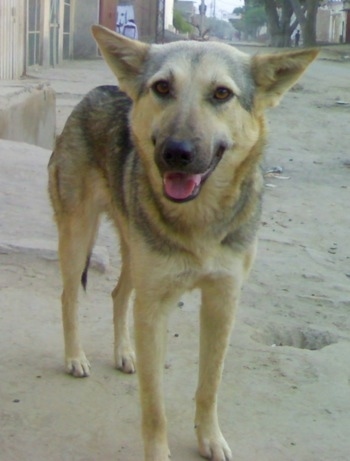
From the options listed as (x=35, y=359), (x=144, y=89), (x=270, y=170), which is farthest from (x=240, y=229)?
(x=270, y=170)

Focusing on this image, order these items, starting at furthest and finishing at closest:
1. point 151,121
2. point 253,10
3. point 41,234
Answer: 1. point 253,10
2. point 41,234
3. point 151,121

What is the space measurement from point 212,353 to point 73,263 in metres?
1.17

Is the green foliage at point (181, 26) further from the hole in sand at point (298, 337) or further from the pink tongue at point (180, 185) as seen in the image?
the pink tongue at point (180, 185)

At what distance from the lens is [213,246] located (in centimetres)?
389

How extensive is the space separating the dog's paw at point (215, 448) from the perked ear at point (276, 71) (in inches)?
61.6

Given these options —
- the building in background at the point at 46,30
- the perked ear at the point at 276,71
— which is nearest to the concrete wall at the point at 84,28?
the building in background at the point at 46,30

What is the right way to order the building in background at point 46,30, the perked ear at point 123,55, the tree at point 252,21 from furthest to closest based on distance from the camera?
the tree at point 252,21, the building in background at point 46,30, the perked ear at point 123,55

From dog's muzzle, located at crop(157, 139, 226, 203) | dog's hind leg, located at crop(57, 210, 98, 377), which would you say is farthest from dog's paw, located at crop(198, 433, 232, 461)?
dog's muzzle, located at crop(157, 139, 226, 203)

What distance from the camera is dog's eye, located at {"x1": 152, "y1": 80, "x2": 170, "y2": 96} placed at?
372 centimetres

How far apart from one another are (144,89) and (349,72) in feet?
101

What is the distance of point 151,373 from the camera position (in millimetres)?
3859

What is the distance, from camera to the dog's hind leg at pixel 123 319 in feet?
16.1

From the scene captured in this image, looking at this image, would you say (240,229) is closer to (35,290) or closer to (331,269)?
(35,290)

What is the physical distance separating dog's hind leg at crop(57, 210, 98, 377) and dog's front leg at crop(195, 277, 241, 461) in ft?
3.11
